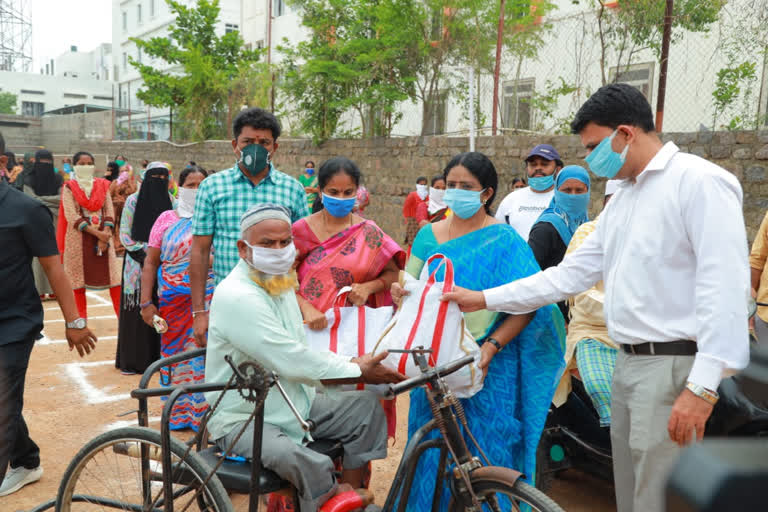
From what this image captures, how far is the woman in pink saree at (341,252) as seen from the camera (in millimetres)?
3426

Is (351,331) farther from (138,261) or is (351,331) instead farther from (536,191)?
(138,261)

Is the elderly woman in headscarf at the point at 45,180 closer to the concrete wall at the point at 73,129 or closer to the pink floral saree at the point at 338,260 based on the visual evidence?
the pink floral saree at the point at 338,260

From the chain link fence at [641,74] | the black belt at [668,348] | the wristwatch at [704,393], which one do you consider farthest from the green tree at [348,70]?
the wristwatch at [704,393]

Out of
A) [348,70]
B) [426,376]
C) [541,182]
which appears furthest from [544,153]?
[348,70]

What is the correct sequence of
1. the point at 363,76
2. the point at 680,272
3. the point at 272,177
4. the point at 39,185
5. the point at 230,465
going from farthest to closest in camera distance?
the point at 363,76
the point at 39,185
the point at 272,177
the point at 230,465
the point at 680,272

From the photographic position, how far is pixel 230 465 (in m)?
2.60

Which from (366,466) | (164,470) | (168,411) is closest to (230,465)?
(164,470)

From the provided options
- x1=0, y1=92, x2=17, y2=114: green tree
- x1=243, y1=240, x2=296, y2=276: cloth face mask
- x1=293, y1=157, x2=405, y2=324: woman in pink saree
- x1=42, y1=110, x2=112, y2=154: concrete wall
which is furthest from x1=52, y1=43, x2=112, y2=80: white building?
x1=243, y1=240, x2=296, y2=276: cloth face mask

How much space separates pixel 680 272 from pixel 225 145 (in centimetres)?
1828

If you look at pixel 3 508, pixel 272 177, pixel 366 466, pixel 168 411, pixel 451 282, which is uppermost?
pixel 272 177

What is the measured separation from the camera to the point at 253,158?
3832 millimetres

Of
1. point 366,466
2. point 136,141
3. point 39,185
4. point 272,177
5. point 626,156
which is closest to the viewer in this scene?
point 626,156

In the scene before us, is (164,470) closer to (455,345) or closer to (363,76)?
(455,345)

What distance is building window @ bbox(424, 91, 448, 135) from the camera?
1284 cm
